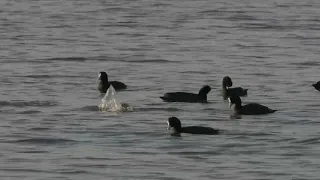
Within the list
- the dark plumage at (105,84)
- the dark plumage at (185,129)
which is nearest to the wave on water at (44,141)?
the dark plumage at (185,129)

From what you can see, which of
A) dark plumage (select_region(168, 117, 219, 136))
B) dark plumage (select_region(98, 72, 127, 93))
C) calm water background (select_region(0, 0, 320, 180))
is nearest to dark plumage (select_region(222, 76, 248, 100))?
calm water background (select_region(0, 0, 320, 180))

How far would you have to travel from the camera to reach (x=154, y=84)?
33.0m

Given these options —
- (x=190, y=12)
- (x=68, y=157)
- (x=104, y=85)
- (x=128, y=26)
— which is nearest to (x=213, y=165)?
(x=68, y=157)

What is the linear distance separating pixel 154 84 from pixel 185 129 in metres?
8.11

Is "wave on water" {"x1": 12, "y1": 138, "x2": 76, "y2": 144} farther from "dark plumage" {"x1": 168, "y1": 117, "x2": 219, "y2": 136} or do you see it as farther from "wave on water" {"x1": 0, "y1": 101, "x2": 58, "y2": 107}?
"wave on water" {"x1": 0, "y1": 101, "x2": 58, "y2": 107}

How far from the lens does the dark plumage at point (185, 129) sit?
24.8 metres

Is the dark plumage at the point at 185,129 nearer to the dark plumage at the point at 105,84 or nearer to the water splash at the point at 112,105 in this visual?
the water splash at the point at 112,105

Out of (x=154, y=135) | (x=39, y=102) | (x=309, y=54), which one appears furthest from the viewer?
(x=309, y=54)

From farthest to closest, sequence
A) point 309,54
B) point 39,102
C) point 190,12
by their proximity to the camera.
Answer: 1. point 190,12
2. point 309,54
3. point 39,102

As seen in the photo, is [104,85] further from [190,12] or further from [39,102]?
[190,12]

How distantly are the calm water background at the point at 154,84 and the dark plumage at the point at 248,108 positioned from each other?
0.67 feet

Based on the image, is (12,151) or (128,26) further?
(128,26)

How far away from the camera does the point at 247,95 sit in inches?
1239

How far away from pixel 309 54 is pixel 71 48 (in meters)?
7.11
